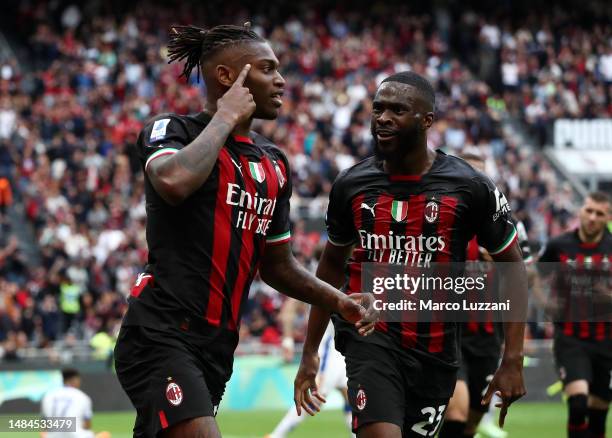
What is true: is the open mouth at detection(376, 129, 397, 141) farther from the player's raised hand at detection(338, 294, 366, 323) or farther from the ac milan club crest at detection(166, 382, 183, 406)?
the ac milan club crest at detection(166, 382, 183, 406)

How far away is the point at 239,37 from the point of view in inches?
223

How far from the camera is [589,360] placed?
1071cm

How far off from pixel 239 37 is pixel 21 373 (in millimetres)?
12498

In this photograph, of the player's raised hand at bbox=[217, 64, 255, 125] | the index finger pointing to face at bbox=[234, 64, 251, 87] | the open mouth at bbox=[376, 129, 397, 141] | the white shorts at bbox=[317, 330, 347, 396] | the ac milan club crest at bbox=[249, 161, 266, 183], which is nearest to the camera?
the player's raised hand at bbox=[217, 64, 255, 125]

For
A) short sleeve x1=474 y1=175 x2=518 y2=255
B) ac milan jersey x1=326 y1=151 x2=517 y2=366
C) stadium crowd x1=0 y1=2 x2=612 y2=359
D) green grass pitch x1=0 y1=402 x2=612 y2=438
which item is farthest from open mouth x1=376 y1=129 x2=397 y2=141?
stadium crowd x1=0 y1=2 x2=612 y2=359

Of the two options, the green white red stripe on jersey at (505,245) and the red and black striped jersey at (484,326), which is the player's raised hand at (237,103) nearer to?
the green white red stripe on jersey at (505,245)

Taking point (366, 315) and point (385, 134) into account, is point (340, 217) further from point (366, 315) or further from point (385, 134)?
point (366, 315)

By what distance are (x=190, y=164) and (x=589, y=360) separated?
6.61 m

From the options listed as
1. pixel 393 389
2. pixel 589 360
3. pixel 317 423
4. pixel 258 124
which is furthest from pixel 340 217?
pixel 258 124

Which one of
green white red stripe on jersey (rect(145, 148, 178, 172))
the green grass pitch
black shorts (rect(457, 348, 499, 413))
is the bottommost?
the green grass pitch

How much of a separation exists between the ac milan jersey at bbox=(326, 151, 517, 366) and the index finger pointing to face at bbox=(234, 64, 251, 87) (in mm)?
1493

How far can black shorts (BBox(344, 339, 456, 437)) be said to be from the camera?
249 inches

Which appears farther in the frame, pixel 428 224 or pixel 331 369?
pixel 331 369

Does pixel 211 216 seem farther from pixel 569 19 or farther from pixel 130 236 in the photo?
pixel 569 19
